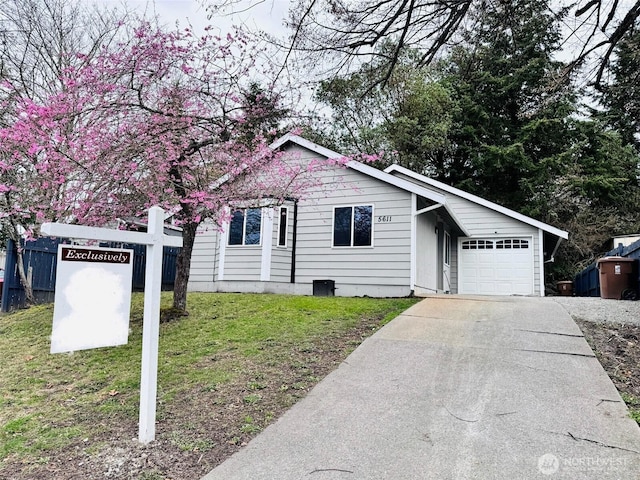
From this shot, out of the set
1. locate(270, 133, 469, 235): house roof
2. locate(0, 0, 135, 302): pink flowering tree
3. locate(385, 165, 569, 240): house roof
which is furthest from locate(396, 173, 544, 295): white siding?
locate(0, 0, 135, 302): pink flowering tree

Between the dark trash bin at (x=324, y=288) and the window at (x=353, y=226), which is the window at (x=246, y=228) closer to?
the dark trash bin at (x=324, y=288)

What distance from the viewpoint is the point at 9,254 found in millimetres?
9781

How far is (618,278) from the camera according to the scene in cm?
1080

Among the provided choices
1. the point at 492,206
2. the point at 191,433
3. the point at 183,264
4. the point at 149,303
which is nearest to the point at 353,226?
the point at 183,264

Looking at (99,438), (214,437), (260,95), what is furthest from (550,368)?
(260,95)

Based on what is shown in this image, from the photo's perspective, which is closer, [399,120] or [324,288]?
[324,288]

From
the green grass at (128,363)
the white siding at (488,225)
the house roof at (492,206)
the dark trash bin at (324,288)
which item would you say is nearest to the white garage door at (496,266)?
the white siding at (488,225)

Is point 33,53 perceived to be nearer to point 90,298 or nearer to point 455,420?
point 90,298

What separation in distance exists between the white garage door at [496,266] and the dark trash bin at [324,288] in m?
6.63

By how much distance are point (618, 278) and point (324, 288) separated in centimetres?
712

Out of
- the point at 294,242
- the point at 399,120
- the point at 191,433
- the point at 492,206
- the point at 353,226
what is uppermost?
the point at 399,120

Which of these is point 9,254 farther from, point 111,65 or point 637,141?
point 637,141
